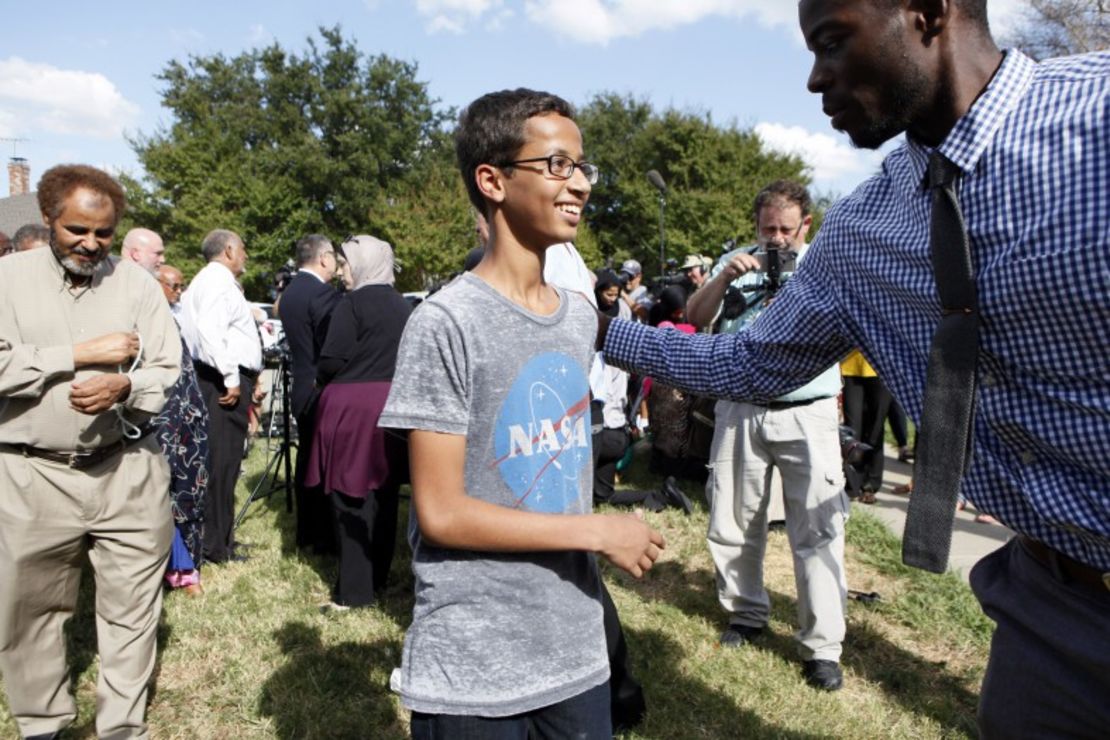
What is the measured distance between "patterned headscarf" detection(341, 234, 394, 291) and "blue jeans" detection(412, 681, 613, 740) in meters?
3.68

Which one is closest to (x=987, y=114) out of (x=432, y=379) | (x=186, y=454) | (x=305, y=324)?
(x=432, y=379)

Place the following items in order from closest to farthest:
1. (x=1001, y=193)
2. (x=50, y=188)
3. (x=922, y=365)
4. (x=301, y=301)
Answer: (x=1001, y=193), (x=922, y=365), (x=50, y=188), (x=301, y=301)

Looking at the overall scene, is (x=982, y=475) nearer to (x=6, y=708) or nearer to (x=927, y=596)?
(x=927, y=596)

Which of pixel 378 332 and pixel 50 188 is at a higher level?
pixel 50 188

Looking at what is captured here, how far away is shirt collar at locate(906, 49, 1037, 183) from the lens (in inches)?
57.0

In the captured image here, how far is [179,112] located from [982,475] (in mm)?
44912

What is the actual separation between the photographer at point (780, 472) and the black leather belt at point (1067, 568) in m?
2.05

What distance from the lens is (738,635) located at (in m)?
→ 4.35

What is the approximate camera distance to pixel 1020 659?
5.20 feet

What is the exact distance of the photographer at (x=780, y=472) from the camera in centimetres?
388

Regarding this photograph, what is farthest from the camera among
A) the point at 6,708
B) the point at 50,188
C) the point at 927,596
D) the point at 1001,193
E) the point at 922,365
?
the point at 927,596

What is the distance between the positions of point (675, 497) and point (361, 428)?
310 centimetres

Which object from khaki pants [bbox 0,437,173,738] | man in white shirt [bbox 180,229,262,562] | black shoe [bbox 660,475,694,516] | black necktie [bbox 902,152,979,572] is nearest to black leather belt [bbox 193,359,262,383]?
man in white shirt [bbox 180,229,262,562]

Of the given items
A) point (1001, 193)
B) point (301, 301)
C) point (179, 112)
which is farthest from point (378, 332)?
point (179, 112)
